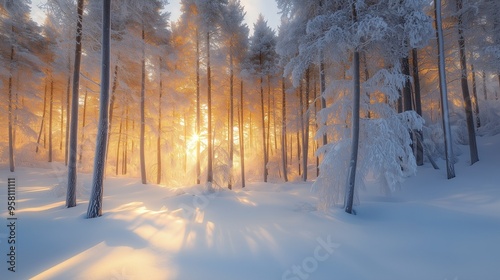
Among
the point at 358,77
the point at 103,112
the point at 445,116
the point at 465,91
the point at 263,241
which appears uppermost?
the point at 465,91

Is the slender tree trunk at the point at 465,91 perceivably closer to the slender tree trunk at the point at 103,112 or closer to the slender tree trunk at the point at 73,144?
the slender tree trunk at the point at 103,112

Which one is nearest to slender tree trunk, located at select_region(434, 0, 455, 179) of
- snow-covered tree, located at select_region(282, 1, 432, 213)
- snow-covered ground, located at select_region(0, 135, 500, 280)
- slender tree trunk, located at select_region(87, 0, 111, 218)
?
snow-covered ground, located at select_region(0, 135, 500, 280)

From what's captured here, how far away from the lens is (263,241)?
4523 millimetres

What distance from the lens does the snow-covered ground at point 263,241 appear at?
348 centimetres

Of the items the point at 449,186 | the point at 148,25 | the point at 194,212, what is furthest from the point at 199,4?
the point at 449,186

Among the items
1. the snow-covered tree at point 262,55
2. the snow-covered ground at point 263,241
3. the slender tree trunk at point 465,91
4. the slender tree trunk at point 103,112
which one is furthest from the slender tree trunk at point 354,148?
the snow-covered tree at point 262,55

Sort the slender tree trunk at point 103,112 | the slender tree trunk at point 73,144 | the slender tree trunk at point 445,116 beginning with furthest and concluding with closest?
the slender tree trunk at point 445,116, the slender tree trunk at point 73,144, the slender tree trunk at point 103,112

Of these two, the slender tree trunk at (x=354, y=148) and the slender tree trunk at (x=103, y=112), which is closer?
the slender tree trunk at (x=103, y=112)

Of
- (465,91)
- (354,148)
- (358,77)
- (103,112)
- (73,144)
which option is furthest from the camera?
(465,91)

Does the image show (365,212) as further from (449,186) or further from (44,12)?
(44,12)

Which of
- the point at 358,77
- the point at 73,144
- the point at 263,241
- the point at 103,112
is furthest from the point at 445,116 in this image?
the point at 73,144

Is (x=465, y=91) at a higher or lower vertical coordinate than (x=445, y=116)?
higher

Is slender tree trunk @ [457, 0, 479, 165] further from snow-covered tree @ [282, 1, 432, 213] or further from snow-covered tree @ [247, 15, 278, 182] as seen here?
snow-covered tree @ [247, 15, 278, 182]

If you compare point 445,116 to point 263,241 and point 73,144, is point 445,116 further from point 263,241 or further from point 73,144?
point 73,144
